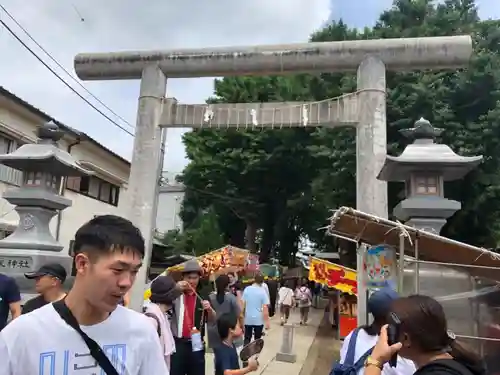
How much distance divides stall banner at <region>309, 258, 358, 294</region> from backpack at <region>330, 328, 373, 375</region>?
9.07 meters

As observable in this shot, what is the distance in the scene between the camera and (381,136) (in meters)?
8.54

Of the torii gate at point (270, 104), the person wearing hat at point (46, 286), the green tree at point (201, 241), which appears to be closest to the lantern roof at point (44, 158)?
the torii gate at point (270, 104)

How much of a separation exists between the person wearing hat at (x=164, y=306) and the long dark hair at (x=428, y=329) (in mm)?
2335

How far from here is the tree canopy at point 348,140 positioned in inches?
475

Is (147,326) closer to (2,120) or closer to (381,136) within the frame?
(381,136)

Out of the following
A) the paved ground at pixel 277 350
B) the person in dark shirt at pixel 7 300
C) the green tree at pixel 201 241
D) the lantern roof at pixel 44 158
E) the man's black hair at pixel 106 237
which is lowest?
the paved ground at pixel 277 350

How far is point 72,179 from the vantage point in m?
18.2

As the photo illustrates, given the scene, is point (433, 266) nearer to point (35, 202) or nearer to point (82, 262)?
point (82, 262)

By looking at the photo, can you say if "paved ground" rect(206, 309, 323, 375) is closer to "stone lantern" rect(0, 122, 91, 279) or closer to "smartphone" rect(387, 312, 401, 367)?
"stone lantern" rect(0, 122, 91, 279)

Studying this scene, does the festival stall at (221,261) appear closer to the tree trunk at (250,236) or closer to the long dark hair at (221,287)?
the long dark hair at (221,287)

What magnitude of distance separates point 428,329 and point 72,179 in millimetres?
17914

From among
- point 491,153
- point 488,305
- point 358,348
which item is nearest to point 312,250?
point 491,153

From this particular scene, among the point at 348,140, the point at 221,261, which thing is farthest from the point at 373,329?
the point at 221,261

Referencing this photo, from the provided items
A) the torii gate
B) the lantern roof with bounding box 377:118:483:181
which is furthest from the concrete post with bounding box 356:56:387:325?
the lantern roof with bounding box 377:118:483:181
